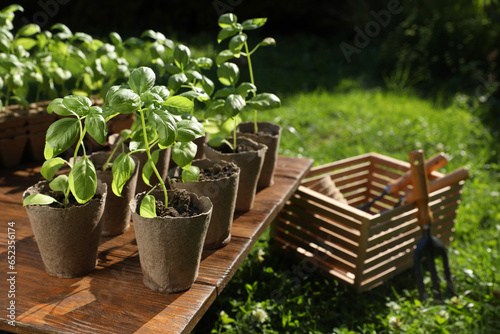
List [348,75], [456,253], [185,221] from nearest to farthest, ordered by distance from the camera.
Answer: [185,221]
[456,253]
[348,75]

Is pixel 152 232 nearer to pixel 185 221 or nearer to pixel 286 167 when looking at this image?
pixel 185 221

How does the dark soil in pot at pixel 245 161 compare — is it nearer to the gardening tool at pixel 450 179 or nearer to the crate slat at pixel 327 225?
the crate slat at pixel 327 225

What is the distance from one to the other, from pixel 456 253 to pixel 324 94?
2.40 m

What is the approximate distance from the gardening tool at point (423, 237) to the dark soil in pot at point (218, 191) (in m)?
0.98

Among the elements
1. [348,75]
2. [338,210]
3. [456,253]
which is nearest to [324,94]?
[348,75]

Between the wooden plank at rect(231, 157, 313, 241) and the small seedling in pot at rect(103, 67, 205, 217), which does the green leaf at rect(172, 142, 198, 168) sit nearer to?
the small seedling in pot at rect(103, 67, 205, 217)

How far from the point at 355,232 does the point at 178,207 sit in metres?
1.02

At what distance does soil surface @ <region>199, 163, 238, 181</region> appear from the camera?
1.40m

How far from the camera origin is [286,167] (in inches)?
84.3

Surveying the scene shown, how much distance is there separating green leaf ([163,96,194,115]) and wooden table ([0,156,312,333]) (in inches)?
16.2
